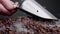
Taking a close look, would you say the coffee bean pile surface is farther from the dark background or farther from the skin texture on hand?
the dark background

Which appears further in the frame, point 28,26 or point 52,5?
point 52,5

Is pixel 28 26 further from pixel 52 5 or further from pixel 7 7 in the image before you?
pixel 52 5

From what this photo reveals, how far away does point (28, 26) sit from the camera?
1.55 metres

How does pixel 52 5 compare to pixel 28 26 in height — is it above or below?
above

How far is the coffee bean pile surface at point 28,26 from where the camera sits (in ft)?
4.90

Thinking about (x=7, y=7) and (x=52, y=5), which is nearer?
(x=7, y=7)

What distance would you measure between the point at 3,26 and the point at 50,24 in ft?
1.31

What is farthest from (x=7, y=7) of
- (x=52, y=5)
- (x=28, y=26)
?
(x=52, y=5)

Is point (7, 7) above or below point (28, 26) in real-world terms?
above

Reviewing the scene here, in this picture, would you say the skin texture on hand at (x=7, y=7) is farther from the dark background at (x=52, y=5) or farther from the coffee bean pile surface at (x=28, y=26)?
the dark background at (x=52, y=5)

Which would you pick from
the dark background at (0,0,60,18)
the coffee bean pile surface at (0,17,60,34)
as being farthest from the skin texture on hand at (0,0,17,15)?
the dark background at (0,0,60,18)

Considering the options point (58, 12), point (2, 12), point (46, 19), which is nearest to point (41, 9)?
point (46, 19)

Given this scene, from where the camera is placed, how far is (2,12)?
1.68 m

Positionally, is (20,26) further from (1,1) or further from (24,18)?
(1,1)
